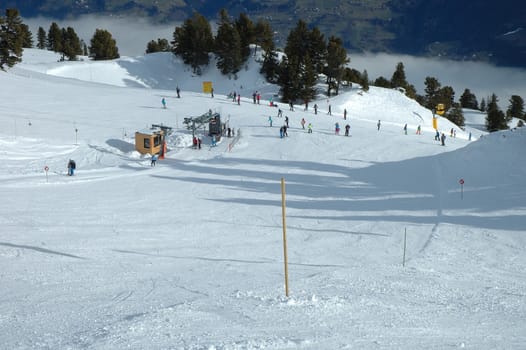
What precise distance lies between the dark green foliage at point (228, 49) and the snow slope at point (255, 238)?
30.3m

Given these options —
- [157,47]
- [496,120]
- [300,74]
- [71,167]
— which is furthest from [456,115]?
[71,167]

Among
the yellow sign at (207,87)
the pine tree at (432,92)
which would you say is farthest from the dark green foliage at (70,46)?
the pine tree at (432,92)

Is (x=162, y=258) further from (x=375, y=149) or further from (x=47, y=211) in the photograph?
(x=375, y=149)

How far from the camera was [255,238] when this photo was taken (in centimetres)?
2028

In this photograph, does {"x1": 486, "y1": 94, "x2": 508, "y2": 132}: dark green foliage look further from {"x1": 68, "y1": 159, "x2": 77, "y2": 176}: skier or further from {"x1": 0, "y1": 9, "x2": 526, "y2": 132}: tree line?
{"x1": 68, "y1": 159, "x2": 77, "y2": 176}: skier

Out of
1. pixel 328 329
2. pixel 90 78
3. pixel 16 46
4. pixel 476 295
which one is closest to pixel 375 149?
pixel 476 295

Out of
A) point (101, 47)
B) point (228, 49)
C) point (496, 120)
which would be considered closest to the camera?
point (228, 49)

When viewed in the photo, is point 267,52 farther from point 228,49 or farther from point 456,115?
point 456,115

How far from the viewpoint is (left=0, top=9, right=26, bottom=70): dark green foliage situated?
6303 centimetres

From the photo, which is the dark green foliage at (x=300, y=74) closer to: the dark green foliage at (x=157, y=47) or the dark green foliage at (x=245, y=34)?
the dark green foliage at (x=245, y=34)

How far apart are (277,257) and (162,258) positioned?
408 centimetres

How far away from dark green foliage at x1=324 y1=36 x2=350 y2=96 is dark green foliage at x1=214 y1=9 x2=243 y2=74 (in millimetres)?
Answer: 13961

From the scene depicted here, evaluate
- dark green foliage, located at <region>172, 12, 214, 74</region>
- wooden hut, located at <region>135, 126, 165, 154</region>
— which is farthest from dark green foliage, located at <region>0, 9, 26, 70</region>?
wooden hut, located at <region>135, 126, 165, 154</region>

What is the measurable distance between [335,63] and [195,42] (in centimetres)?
2364
